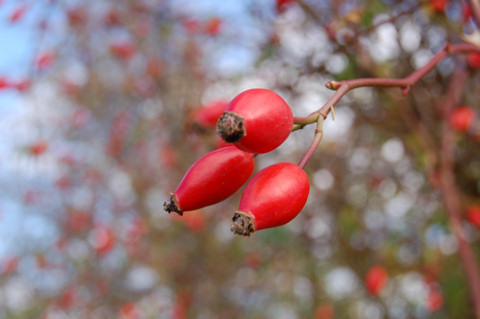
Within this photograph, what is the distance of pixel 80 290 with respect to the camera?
16.1 ft

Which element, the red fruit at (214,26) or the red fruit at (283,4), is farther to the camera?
the red fruit at (214,26)

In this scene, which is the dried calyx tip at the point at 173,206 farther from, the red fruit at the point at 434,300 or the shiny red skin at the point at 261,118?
the red fruit at the point at 434,300

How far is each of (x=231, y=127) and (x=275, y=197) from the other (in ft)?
0.43

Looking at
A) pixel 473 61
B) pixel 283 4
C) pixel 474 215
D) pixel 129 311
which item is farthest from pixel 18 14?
pixel 474 215

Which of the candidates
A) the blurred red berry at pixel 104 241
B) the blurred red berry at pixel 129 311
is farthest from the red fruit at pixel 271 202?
the blurred red berry at pixel 104 241

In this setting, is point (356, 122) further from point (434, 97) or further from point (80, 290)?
point (80, 290)

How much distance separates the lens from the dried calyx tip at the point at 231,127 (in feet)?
2.04

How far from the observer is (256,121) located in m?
0.63

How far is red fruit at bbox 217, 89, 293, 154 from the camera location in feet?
2.07

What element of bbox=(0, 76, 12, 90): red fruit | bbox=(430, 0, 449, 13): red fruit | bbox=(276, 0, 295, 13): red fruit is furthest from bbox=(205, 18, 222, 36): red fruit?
bbox=(430, 0, 449, 13): red fruit

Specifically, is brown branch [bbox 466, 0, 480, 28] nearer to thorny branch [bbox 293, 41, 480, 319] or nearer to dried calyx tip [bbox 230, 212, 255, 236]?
thorny branch [bbox 293, 41, 480, 319]

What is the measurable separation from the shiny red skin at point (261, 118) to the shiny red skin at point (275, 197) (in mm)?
50

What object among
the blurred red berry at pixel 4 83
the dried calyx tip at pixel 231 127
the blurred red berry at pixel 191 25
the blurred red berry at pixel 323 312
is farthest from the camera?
the blurred red berry at pixel 323 312

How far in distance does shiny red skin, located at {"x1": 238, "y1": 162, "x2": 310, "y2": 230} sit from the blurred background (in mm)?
1078
